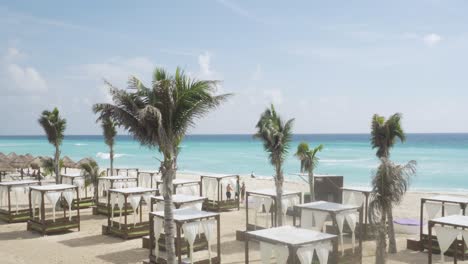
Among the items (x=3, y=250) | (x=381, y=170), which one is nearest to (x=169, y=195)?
(x=381, y=170)

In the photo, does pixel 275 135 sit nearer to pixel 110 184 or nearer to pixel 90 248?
pixel 90 248

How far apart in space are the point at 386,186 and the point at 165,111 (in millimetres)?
6442

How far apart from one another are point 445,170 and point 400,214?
119 ft

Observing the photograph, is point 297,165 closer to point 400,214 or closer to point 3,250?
point 400,214

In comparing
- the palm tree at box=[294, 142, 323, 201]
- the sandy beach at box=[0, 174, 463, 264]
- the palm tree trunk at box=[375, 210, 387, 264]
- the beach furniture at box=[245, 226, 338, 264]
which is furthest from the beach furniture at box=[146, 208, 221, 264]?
the palm tree at box=[294, 142, 323, 201]

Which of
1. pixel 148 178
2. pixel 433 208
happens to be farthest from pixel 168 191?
pixel 148 178

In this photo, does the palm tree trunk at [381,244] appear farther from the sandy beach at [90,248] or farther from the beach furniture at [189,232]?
the beach furniture at [189,232]

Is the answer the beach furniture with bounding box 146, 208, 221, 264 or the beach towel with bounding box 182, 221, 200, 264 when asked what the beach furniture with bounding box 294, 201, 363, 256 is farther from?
the beach towel with bounding box 182, 221, 200, 264

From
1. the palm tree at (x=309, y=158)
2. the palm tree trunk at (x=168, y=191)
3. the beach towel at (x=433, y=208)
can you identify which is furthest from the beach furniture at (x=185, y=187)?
the palm tree trunk at (x=168, y=191)

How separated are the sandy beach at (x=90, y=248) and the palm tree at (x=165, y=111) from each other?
19.9 feet

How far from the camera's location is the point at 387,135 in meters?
15.2

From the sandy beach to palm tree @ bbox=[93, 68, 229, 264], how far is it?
6.05 meters

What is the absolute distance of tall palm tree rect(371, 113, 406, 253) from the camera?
15180mm

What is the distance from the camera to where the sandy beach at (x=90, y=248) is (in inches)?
585
